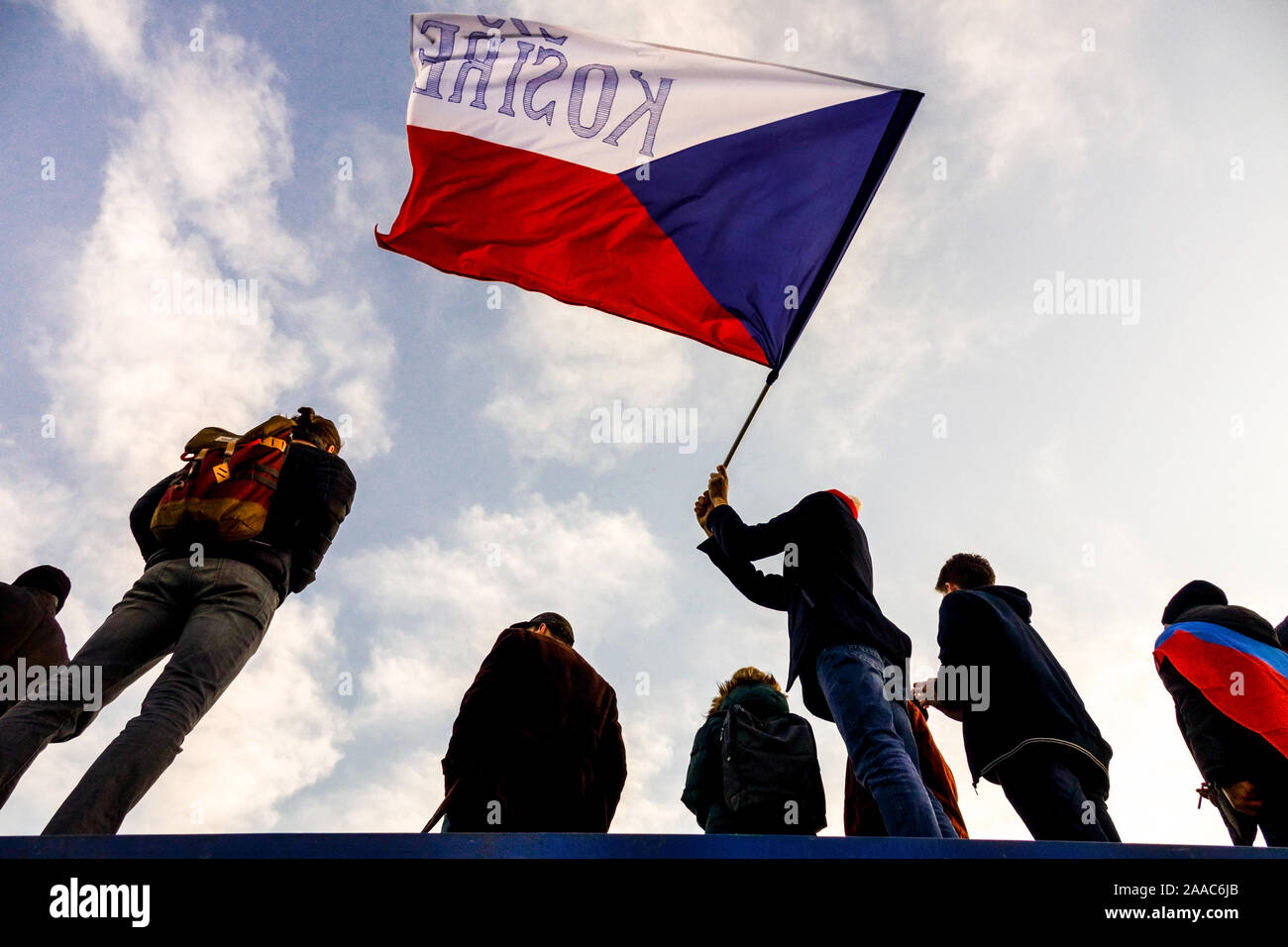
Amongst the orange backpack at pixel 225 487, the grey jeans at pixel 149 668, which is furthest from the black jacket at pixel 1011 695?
the orange backpack at pixel 225 487

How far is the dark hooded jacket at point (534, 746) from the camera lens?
338 centimetres

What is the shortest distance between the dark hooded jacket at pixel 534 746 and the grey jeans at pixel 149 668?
105cm

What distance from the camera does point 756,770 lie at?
4.25 m

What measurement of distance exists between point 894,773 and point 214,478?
3312mm

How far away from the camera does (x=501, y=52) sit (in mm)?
5906

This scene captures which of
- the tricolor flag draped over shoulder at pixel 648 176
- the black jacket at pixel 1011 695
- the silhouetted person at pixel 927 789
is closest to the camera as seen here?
the black jacket at pixel 1011 695

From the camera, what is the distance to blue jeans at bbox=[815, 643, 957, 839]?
10.7ft

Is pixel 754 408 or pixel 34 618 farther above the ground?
pixel 754 408

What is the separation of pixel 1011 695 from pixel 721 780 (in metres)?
1.47

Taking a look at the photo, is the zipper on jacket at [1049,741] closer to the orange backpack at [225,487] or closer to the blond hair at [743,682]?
the blond hair at [743,682]

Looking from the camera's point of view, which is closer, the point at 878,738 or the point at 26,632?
the point at 878,738

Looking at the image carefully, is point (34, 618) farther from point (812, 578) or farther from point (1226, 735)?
point (1226, 735)

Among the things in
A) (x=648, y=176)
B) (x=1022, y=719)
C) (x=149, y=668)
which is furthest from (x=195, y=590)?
(x=1022, y=719)

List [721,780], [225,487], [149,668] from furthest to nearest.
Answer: [721,780] → [225,487] → [149,668]
